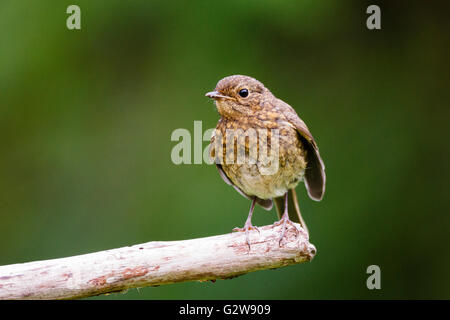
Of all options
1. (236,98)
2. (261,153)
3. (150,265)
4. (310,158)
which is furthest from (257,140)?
(150,265)

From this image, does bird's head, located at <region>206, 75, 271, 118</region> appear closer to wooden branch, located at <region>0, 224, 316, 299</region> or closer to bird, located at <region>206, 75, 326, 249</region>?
bird, located at <region>206, 75, 326, 249</region>

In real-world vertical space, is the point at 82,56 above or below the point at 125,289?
above

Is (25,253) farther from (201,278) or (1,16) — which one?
(201,278)

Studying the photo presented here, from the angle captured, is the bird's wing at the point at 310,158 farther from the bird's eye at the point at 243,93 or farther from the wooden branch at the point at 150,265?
the wooden branch at the point at 150,265

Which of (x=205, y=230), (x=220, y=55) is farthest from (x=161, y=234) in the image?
(x=220, y=55)

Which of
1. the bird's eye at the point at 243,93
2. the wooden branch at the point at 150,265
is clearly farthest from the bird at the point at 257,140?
the wooden branch at the point at 150,265
